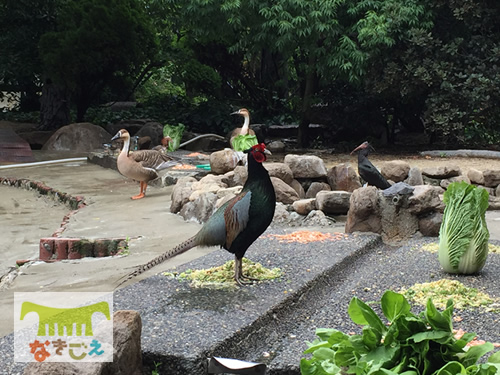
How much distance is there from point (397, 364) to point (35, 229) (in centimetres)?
684

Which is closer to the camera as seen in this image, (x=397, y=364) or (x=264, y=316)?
(x=397, y=364)

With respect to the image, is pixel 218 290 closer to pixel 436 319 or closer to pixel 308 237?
pixel 308 237

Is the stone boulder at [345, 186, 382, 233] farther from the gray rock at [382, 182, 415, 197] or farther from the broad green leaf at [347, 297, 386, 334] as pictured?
the broad green leaf at [347, 297, 386, 334]

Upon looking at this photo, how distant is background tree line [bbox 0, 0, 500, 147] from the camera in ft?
46.3

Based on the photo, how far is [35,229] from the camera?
806 cm

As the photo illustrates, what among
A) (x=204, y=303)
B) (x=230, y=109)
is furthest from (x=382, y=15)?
(x=204, y=303)

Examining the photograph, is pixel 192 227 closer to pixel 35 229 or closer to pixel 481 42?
pixel 35 229

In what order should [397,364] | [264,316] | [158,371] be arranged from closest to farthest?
[397,364], [158,371], [264,316]

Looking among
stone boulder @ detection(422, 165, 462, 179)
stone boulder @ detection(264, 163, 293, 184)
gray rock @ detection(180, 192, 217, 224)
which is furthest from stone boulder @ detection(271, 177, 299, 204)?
stone boulder @ detection(422, 165, 462, 179)

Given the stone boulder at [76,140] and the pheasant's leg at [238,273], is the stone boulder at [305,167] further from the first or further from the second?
the stone boulder at [76,140]

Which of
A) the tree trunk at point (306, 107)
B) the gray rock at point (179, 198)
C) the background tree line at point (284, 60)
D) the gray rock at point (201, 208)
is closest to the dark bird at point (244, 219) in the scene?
the gray rock at point (201, 208)

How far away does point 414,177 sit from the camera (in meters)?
9.70

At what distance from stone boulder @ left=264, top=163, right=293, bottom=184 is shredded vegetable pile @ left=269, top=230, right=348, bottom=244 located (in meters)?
3.36

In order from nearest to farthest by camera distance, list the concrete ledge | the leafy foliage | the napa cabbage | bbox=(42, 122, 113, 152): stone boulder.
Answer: the concrete ledge
the napa cabbage
the leafy foliage
bbox=(42, 122, 113, 152): stone boulder
